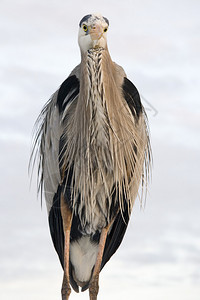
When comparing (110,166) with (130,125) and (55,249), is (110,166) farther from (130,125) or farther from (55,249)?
(55,249)

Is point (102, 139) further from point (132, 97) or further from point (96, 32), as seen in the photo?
point (96, 32)

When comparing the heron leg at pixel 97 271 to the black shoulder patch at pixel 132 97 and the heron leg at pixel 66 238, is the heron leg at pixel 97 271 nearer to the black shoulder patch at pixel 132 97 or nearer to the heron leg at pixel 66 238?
the heron leg at pixel 66 238

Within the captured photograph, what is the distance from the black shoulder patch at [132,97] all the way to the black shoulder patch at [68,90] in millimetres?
496

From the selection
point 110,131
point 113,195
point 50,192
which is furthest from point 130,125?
point 50,192

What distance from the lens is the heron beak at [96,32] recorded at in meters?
5.84

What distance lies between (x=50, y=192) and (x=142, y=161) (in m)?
1.05

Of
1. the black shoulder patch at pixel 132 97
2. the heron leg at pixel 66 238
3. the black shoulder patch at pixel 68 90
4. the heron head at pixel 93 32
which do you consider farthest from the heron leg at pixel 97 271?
the heron head at pixel 93 32

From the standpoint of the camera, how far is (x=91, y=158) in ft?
21.0

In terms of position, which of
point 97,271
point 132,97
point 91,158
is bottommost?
point 97,271

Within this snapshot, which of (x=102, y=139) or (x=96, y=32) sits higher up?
(x=96, y=32)

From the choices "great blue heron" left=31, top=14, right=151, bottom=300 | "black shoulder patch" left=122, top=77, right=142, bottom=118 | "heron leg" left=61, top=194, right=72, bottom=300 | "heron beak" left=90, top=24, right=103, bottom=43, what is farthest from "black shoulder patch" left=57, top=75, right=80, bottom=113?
"heron leg" left=61, top=194, right=72, bottom=300

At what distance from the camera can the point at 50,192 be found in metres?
6.95

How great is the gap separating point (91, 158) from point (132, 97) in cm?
80

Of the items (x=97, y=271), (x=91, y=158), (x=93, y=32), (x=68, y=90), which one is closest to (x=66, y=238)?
(x=97, y=271)
